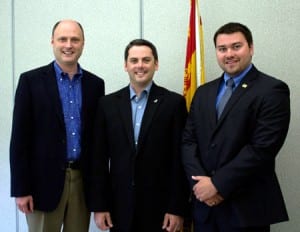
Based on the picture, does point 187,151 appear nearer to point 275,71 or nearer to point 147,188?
point 147,188

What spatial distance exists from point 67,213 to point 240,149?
1.13 m

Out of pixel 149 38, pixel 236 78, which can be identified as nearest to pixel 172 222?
pixel 236 78

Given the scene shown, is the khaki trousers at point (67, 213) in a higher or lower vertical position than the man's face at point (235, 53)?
lower

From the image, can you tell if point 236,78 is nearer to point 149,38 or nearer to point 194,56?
point 194,56

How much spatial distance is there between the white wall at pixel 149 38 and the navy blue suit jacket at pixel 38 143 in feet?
3.26

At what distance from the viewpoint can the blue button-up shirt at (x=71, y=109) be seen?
2236mm

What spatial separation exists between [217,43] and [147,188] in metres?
0.87

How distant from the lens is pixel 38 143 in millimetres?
2217

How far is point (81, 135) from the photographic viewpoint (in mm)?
2271

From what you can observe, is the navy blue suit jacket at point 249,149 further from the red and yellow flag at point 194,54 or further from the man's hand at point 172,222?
the red and yellow flag at point 194,54

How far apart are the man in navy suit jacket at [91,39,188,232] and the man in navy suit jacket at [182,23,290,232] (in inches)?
6.4

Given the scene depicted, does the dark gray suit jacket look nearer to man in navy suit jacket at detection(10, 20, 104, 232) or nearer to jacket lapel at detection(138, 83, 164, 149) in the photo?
jacket lapel at detection(138, 83, 164, 149)

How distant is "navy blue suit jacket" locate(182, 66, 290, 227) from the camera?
1.82m

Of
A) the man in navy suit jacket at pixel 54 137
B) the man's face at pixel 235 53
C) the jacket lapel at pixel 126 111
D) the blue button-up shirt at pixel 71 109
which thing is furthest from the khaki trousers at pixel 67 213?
the man's face at pixel 235 53
